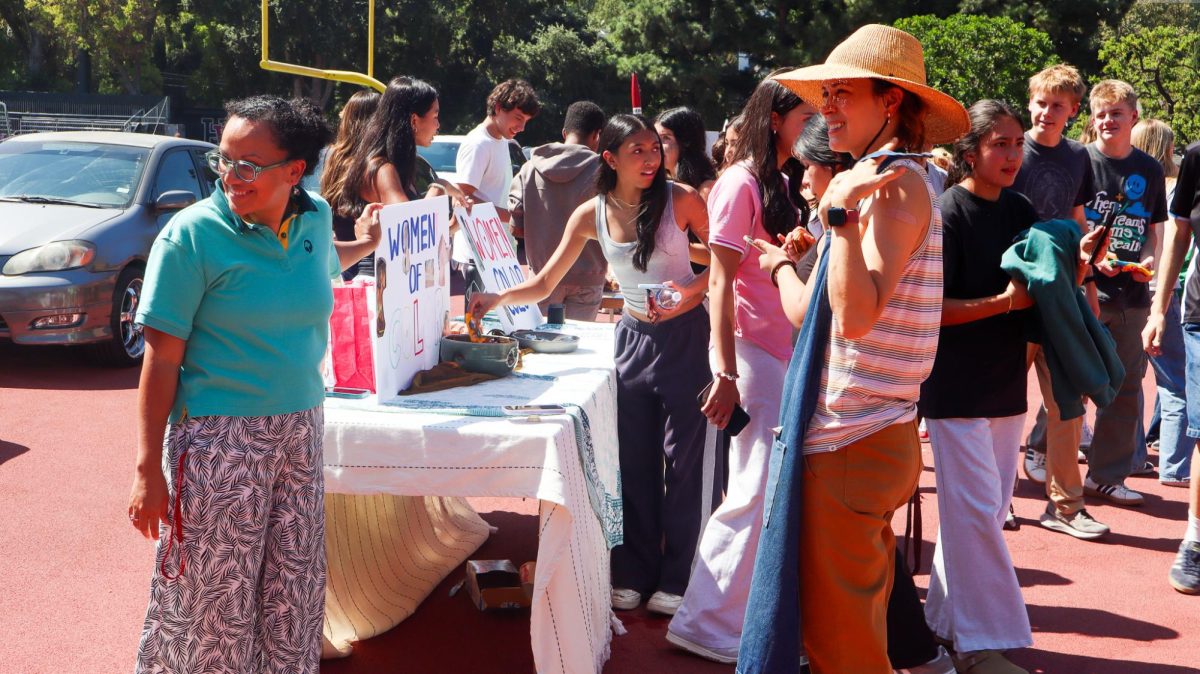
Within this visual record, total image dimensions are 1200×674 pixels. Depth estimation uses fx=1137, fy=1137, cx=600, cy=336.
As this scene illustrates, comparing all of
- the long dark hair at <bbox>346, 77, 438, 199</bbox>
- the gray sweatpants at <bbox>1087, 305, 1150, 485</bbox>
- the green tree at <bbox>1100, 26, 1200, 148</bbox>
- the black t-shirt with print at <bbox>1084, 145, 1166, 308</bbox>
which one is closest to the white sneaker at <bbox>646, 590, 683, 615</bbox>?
the long dark hair at <bbox>346, 77, 438, 199</bbox>

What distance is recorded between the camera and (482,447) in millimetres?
3479

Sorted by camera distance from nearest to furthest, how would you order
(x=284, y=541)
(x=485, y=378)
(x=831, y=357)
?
(x=831, y=357)
(x=284, y=541)
(x=485, y=378)

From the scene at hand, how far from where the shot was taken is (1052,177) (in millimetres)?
5355

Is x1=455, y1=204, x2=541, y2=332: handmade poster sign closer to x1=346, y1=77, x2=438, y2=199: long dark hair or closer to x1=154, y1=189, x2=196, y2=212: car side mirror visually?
x1=346, y1=77, x2=438, y2=199: long dark hair

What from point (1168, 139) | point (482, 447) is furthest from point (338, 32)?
point (482, 447)

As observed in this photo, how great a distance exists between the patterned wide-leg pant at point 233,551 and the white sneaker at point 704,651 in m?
1.56

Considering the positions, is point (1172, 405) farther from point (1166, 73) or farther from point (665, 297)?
point (1166, 73)

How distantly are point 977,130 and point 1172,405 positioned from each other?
3.17 meters

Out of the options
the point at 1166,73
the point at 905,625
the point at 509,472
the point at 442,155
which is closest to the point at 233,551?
the point at 509,472

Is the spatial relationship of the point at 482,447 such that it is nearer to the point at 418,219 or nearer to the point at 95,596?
the point at 418,219

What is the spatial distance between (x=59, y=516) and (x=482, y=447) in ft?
10.3

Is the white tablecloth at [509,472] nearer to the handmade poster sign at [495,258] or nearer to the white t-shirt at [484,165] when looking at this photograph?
the handmade poster sign at [495,258]

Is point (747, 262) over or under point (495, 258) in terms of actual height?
over

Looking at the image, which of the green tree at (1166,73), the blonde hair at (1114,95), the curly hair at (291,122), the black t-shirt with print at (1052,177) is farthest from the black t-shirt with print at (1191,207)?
the green tree at (1166,73)
